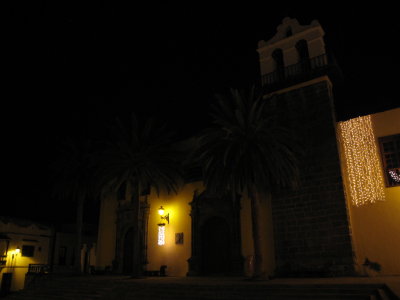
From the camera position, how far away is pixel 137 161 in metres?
19.2

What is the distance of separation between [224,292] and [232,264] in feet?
20.0

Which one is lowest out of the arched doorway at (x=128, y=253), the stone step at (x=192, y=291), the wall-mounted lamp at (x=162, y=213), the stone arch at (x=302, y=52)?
the stone step at (x=192, y=291)

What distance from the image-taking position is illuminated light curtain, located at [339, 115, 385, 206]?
51.2 ft

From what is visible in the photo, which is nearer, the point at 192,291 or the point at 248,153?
the point at 192,291

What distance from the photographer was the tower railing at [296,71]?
17484 mm

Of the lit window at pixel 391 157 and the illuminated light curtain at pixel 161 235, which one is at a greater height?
the lit window at pixel 391 157

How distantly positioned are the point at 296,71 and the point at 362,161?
5.49 meters

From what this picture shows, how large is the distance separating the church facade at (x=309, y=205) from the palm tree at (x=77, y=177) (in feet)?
15.7

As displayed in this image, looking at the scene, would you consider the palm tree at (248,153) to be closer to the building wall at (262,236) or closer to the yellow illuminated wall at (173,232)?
the building wall at (262,236)

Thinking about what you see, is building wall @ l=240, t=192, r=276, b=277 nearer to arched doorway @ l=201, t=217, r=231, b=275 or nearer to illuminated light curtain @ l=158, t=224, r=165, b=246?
arched doorway @ l=201, t=217, r=231, b=275

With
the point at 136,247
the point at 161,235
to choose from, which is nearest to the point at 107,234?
the point at 161,235

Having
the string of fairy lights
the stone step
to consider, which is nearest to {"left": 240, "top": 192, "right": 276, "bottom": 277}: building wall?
the stone step

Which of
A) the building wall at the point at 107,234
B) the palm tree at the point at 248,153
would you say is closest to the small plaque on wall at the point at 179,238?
the palm tree at the point at 248,153

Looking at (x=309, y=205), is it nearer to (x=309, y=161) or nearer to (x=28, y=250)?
(x=309, y=161)
